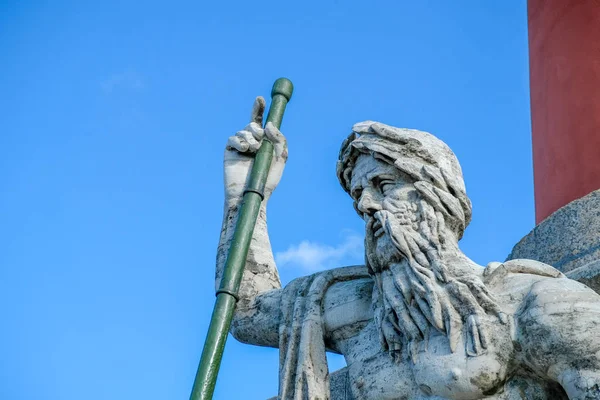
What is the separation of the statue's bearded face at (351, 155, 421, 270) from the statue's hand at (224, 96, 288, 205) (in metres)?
0.74

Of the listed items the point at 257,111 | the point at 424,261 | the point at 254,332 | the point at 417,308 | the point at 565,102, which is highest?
the point at 565,102

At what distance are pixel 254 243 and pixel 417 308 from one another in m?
1.37

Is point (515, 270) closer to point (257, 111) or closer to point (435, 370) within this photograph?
point (435, 370)

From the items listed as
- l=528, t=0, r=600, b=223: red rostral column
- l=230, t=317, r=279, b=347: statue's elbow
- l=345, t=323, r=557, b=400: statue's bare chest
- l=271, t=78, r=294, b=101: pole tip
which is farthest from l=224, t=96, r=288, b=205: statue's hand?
l=528, t=0, r=600, b=223: red rostral column

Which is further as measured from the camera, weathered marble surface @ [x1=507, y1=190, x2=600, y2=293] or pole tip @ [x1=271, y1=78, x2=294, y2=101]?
pole tip @ [x1=271, y1=78, x2=294, y2=101]

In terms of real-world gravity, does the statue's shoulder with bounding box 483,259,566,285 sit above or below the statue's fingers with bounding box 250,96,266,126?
below

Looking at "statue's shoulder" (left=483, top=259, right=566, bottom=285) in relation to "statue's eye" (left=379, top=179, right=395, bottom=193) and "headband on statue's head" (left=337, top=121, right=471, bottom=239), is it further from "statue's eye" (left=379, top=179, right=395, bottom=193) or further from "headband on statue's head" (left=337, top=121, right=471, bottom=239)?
"statue's eye" (left=379, top=179, right=395, bottom=193)

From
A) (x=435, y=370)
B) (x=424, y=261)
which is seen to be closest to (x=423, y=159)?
(x=424, y=261)

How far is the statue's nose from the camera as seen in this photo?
5414mm

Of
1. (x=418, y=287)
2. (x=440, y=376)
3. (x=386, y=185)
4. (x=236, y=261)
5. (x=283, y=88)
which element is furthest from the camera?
(x=283, y=88)

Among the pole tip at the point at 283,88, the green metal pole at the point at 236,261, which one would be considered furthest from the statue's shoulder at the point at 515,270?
the pole tip at the point at 283,88

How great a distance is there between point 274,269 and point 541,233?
1.76 meters

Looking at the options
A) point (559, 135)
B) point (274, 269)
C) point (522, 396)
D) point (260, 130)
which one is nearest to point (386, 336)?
point (522, 396)

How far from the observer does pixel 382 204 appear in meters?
5.41
